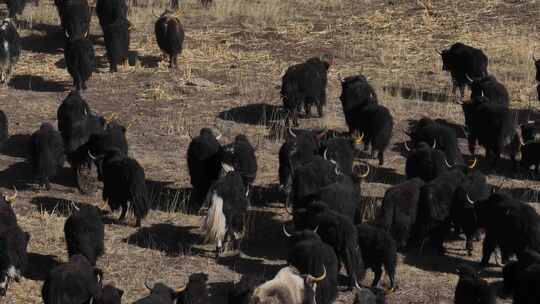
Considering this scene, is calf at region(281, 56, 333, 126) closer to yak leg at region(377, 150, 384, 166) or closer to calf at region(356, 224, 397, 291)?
yak leg at region(377, 150, 384, 166)

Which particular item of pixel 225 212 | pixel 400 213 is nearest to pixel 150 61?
pixel 225 212

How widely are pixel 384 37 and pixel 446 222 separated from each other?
9.88 meters

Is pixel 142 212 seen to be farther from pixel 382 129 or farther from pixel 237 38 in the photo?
pixel 237 38

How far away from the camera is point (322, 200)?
13594mm

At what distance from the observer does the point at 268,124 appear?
732 inches

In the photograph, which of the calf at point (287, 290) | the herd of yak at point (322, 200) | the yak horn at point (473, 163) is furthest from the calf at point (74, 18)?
the calf at point (287, 290)

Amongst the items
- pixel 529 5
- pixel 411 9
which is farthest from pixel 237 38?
pixel 529 5

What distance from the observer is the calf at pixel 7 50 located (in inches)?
780

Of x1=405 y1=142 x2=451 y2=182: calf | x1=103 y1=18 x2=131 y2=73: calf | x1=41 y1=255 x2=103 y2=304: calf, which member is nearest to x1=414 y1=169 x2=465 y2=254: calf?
x1=405 y1=142 x2=451 y2=182: calf

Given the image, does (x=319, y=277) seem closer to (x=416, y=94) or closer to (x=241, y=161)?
(x=241, y=161)

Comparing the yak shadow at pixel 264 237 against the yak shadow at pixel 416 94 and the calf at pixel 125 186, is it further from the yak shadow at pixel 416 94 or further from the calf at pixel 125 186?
the yak shadow at pixel 416 94

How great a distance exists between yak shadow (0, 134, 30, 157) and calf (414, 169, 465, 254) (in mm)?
6003

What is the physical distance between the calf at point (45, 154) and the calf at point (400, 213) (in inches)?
177

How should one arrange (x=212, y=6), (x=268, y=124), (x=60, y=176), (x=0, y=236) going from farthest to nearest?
(x=212, y=6)
(x=268, y=124)
(x=60, y=176)
(x=0, y=236)
